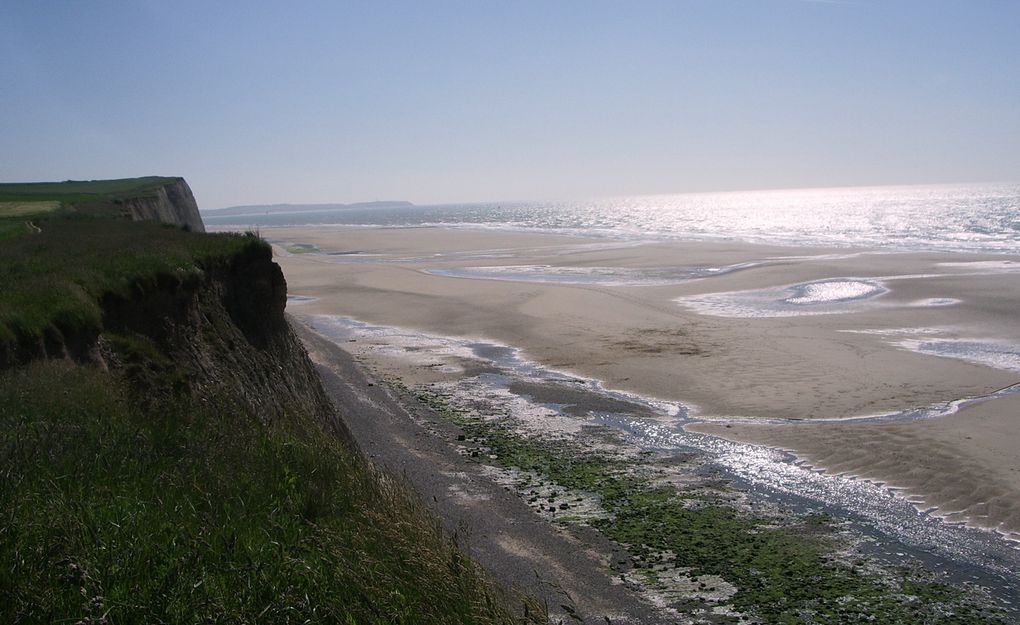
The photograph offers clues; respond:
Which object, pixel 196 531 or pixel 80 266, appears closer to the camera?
pixel 196 531

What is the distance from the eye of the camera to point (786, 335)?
1110 inches

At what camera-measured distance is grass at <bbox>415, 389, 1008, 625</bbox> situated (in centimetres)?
951

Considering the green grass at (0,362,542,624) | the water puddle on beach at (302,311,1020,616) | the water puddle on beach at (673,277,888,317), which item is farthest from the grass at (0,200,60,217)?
the water puddle on beach at (673,277,888,317)

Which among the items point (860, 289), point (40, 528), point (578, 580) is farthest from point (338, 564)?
point (860, 289)

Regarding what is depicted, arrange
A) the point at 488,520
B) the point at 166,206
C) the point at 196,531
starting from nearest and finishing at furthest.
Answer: the point at 196,531 < the point at 488,520 < the point at 166,206

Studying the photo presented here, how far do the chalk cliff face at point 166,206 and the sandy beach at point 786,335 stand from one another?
25.3ft

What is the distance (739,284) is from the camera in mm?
43625

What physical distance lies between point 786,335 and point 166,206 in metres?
31.1

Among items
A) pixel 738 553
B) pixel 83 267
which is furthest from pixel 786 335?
pixel 83 267

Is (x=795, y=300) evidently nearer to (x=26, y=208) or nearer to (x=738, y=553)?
(x=738, y=553)

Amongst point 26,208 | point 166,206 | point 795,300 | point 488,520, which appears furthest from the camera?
point 166,206

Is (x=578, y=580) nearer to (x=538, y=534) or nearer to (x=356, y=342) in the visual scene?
(x=538, y=534)

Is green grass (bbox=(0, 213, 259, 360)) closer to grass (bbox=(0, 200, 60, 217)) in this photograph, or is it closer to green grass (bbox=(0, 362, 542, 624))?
green grass (bbox=(0, 362, 542, 624))

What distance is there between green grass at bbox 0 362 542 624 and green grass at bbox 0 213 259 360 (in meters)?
2.26
